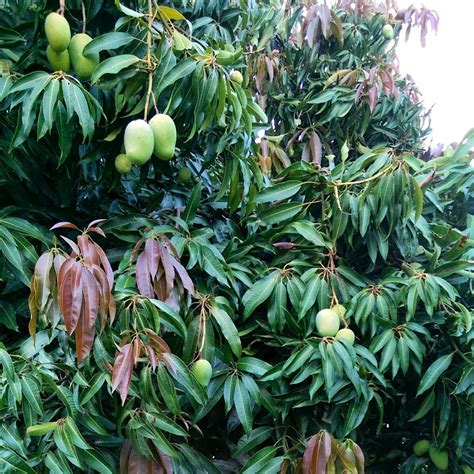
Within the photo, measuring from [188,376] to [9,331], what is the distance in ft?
1.94

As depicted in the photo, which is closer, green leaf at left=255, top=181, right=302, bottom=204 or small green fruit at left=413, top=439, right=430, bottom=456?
green leaf at left=255, top=181, right=302, bottom=204

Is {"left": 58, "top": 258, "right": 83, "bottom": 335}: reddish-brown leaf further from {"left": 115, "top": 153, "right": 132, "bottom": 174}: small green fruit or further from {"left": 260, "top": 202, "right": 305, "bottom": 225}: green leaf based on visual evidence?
{"left": 260, "top": 202, "right": 305, "bottom": 225}: green leaf

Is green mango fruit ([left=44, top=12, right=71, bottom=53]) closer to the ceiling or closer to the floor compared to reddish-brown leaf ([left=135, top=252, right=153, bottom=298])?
closer to the ceiling

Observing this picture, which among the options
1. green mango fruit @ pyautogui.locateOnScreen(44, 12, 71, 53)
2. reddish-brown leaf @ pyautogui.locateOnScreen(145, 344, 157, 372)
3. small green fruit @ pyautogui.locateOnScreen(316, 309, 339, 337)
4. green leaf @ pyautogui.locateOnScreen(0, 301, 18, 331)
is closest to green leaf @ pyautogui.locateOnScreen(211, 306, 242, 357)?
small green fruit @ pyautogui.locateOnScreen(316, 309, 339, 337)

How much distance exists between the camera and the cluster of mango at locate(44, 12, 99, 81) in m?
1.34

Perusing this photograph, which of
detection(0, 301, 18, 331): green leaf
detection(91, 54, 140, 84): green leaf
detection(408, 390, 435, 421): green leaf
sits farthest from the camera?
detection(408, 390, 435, 421): green leaf

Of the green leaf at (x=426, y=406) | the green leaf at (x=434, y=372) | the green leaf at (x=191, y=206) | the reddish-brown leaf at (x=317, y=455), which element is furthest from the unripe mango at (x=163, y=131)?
the green leaf at (x=426, y=406)

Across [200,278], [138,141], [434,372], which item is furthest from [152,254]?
Answer: [434,372]

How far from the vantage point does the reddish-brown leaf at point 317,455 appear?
1.41 metres

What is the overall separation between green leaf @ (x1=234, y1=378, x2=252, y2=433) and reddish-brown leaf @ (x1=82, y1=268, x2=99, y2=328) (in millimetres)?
613

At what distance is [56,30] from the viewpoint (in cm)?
134

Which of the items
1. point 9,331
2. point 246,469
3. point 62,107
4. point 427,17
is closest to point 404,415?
point 246,469

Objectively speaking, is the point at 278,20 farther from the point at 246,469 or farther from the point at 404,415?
the point at 246,469

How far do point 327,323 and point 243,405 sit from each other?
297 mm
